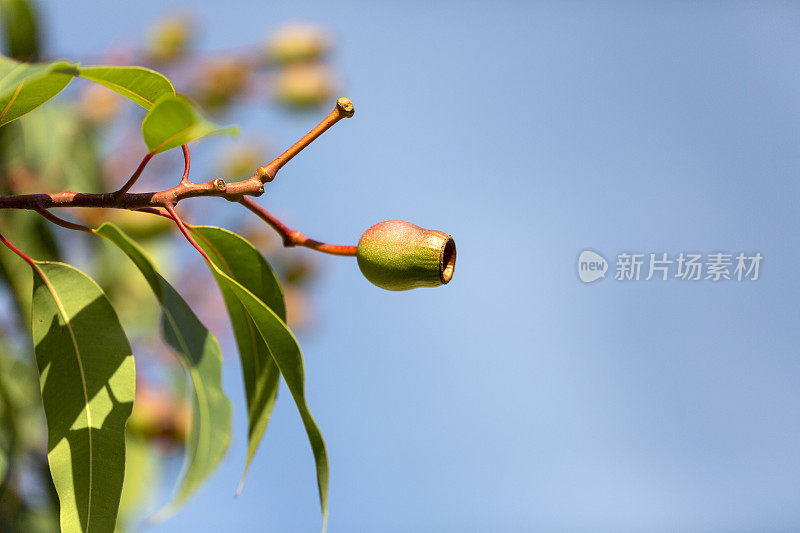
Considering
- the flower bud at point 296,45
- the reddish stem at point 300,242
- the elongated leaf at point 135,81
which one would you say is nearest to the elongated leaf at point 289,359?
the reddish stem at point 300,242

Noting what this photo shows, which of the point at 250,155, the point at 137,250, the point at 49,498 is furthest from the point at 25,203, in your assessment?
the point at 250,155

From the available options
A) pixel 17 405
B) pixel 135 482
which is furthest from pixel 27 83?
pixel 135 482

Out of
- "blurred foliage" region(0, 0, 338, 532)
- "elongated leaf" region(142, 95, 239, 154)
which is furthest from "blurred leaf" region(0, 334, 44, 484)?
"elongated leaf" region(142, 95, 239, 154)

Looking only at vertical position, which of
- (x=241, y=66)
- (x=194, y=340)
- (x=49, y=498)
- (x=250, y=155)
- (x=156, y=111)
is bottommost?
(x=49, y=498)

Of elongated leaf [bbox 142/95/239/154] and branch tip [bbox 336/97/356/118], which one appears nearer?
elongated leaf [bbox 142/95/239/154]

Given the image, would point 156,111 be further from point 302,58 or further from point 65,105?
point 302,58

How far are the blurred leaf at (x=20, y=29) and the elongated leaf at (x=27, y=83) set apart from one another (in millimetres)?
806

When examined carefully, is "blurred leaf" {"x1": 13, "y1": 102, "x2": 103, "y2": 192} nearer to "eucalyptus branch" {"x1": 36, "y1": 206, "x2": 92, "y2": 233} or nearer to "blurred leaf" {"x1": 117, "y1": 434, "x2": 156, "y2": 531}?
"blurred leaf" {"x1": 117, "y1": 434, "x2": 156, "y2": 531}

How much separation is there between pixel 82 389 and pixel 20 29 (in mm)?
1002

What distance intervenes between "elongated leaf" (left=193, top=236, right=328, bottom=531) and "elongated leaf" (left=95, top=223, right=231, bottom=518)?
110 millimetres

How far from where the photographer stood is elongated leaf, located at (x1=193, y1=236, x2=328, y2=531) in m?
0.75

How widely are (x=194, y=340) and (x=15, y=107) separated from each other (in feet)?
1.08

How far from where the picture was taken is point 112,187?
192 cm

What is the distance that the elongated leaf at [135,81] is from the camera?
28.6 inches
